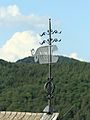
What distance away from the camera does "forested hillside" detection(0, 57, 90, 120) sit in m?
87.9

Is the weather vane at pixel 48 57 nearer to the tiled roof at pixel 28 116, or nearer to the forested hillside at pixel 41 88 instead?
the tiled roof at pixel 28 116

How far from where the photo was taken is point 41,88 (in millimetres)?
103062

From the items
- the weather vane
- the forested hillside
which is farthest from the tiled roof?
the forested hillside

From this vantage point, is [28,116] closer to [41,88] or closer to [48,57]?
[48,57]

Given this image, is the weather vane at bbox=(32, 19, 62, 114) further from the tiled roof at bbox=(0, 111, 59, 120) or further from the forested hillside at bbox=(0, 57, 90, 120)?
the forested hillside at bbox=(0, 57, 90, 120)

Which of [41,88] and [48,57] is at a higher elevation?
[48,57]

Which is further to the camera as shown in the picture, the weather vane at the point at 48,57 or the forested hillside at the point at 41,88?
the forested hillside at the point at 41,88

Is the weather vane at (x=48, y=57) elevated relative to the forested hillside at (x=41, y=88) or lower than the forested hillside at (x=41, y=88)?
elevated

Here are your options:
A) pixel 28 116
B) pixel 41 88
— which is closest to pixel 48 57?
pixel 28 116

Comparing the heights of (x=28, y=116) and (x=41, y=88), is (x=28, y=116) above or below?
above

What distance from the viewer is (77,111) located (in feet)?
283

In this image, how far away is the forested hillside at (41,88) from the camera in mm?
87875

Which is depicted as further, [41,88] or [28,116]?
[41,88]

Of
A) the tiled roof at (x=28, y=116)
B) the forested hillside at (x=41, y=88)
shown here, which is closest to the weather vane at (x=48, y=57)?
the tiled roof at (x=28, y=116)
